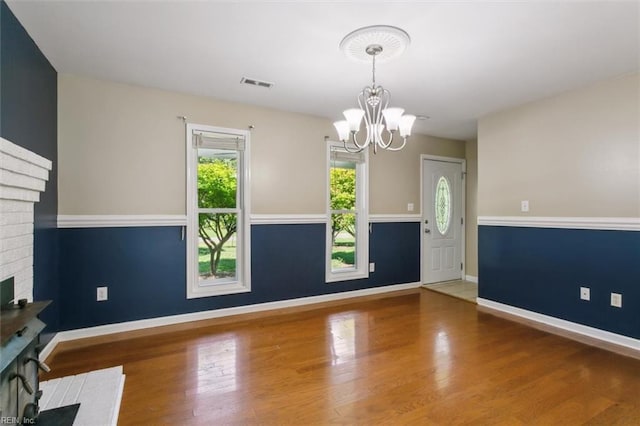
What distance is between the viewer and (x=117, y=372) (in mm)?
2352

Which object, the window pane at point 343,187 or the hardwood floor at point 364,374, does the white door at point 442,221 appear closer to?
the window pane at point 343,187

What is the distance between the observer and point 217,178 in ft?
12.1

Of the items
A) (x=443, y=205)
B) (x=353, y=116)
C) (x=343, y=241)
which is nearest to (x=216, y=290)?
(x=343, y=241)

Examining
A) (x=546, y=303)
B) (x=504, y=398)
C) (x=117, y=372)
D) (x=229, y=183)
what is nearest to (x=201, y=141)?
(x=229, y=183)

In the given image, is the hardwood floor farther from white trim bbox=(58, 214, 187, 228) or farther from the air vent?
the air vent

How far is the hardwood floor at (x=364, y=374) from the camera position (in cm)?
192

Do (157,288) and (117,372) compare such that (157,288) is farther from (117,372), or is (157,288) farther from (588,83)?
(588,83)

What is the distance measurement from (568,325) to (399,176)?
264 cm

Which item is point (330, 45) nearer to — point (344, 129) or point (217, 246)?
point (344, 129)

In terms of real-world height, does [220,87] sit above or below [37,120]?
above

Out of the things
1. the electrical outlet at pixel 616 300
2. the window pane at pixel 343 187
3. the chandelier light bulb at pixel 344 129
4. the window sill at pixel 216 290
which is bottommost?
the window sill at pixel 216 290

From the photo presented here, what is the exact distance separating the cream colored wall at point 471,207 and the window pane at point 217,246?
150 inches

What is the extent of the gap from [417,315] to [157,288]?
2.79 meters

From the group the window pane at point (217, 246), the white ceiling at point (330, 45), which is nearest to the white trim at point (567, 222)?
the white ceiling at point (330, 45)
